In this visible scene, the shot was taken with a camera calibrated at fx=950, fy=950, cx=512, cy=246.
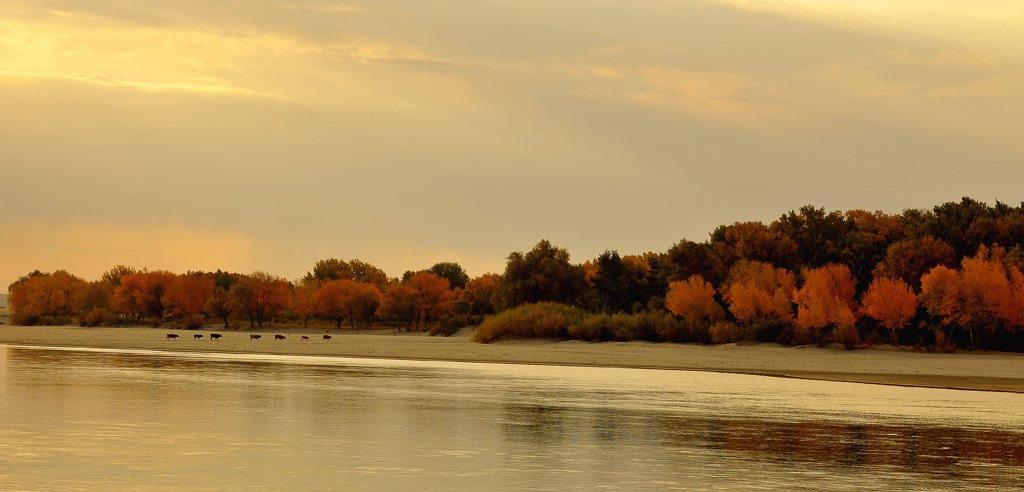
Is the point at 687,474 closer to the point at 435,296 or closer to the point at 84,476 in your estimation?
the point at 84,476

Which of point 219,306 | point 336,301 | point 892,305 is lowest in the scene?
point 892,305

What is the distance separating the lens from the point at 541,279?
266 ft

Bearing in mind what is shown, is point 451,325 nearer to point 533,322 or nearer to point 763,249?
point 533,322

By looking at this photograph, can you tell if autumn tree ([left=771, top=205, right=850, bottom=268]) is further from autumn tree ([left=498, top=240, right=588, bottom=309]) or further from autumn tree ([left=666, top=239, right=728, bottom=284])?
autumn tree ([left=498, top=240, right=588, bottom=309])

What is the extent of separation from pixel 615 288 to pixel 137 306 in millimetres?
73137

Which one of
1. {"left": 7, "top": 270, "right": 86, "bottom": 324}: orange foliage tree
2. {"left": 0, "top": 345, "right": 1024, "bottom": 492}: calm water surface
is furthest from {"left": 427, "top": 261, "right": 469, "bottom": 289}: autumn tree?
{"left": 0, "top": 345, "right": 1024, "bottom": 492}: calm water surface

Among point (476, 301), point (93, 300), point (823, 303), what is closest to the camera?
point (823, 303)

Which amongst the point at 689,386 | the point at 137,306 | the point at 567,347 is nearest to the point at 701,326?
the point at 567,347

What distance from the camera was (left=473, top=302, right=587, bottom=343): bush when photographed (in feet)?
214

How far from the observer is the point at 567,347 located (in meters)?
60.0

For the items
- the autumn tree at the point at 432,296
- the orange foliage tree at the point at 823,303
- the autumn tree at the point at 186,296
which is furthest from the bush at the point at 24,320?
the orange foliage tree at the point at 823,303

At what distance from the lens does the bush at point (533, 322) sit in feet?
214

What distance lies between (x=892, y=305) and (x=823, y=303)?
3.83m

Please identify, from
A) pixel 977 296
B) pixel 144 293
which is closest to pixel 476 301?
pixel 144 293
